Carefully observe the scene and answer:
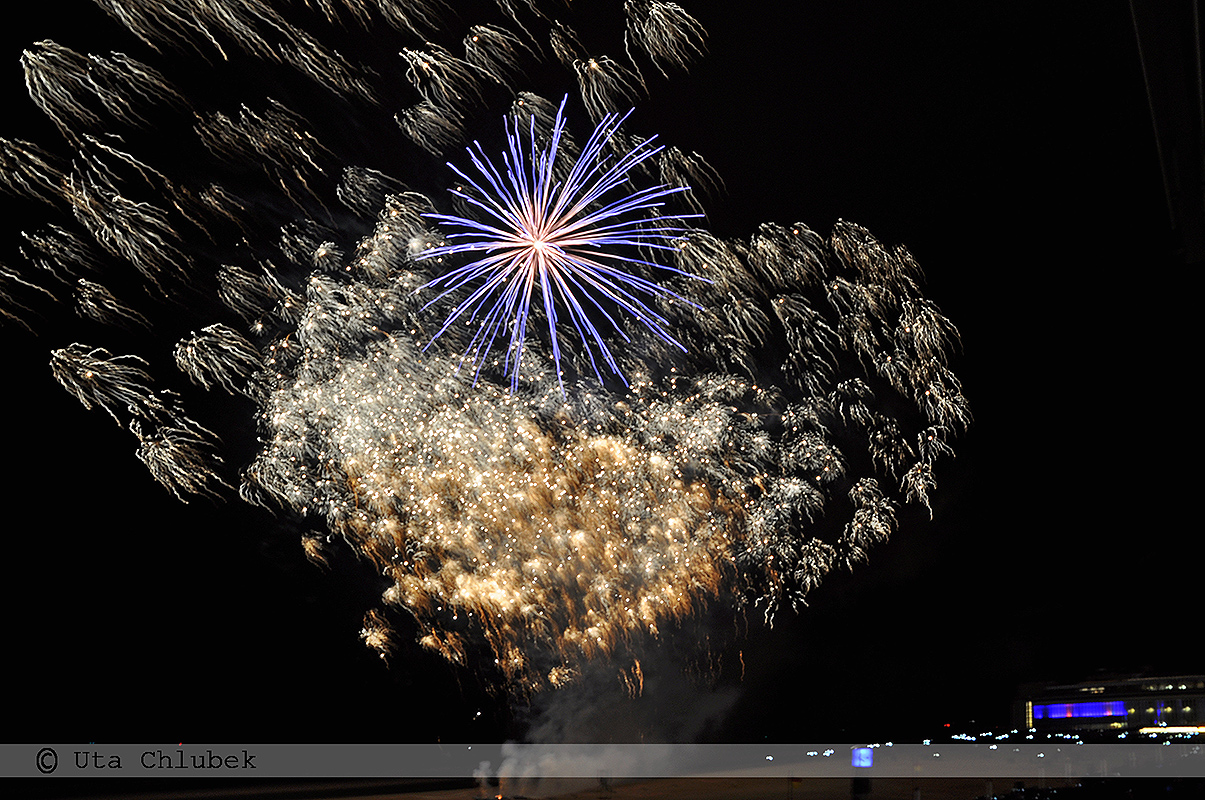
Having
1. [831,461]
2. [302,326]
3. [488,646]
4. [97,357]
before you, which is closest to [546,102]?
[302,326]

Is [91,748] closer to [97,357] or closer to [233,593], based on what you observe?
[233,593]

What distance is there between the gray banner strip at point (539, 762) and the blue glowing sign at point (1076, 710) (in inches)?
1462

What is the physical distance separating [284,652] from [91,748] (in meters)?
7.92

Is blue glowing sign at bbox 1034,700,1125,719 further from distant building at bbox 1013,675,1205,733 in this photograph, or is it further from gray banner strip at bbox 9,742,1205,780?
gray banner strip at bbox 9,742,1205,780

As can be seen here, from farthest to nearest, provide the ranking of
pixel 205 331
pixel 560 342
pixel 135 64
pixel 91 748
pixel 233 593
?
pixel 233 593 < pixel 91 748 < pixel 560 342 < pixel 205 331 < pixel 135 64

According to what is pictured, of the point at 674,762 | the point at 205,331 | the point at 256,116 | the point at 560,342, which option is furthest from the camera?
the point at 674,762

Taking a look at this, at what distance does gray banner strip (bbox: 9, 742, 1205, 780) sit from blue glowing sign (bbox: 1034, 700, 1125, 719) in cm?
3714

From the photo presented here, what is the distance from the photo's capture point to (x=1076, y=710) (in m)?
85.2

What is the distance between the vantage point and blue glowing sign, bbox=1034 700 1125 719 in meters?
83.1

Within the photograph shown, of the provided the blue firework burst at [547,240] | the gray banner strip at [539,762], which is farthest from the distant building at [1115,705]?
the blue firework burst at [547,240]

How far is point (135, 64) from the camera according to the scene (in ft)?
45.5

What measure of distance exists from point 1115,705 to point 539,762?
7560 cm

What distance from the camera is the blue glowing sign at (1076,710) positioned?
8312 centimetres

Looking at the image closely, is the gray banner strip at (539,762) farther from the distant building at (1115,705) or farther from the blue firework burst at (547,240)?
the distant building at (1115,705)
